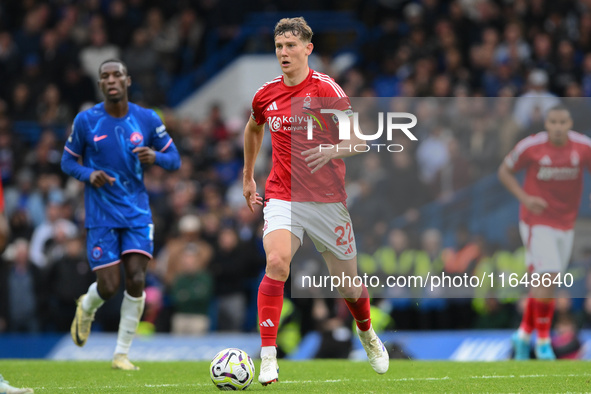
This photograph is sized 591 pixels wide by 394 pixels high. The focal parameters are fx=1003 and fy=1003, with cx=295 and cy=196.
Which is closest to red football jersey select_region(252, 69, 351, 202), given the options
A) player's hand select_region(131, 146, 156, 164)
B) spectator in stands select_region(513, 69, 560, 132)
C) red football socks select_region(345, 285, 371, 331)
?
red football socks select_region(345, 285, 371, 331)

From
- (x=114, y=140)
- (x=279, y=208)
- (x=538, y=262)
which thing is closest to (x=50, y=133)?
(x=114, y=140)

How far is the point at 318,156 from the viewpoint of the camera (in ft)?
26.1

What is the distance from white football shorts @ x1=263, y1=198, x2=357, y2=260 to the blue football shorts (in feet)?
7.09

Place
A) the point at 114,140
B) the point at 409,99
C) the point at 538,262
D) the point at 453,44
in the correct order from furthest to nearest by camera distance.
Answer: the point at 453,44
the point at 409,99
the point at 538,262
the point at 114,140

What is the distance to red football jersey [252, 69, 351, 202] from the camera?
8156mm

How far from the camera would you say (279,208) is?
809 centimetres

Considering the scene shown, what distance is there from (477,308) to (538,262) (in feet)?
9.95

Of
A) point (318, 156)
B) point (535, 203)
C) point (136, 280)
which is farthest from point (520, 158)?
point (136, 280)

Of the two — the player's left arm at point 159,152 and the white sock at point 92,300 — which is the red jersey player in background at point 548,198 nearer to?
the player's left arm at point 159,152

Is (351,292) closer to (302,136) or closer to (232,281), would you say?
(302,136)

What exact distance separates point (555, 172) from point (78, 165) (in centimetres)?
534

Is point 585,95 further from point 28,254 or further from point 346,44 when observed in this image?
point 28,254

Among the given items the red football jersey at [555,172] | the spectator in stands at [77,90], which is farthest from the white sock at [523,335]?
the spectator in stands at [77,90]

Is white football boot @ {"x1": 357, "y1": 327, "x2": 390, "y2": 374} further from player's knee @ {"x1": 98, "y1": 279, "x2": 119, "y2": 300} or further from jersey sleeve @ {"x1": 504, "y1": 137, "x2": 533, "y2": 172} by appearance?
jersey sleeve @ {"x1": 504, "y1": 137, "x2": 533, "y2": 172}
